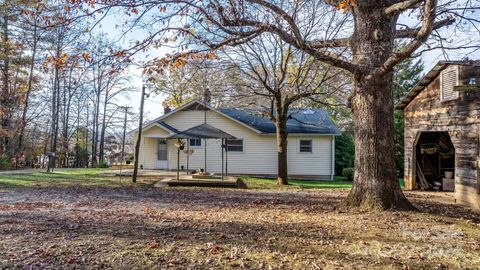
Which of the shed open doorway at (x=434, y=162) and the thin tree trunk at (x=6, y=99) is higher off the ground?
the thin tree trunk at (x=6, y=99)

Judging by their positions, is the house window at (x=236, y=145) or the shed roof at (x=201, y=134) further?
the house window at (x=236, y=145)

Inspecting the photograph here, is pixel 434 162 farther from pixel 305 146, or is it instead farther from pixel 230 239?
pixel 230 239

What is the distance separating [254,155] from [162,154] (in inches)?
230

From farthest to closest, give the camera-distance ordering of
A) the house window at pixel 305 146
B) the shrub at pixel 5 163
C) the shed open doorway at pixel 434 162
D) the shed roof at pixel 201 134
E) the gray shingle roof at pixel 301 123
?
the shrub at pixel 5 163 → the house window at pixel 305 146 → the gray shingle roof at pixel 301 123 → the shed roof at pixel 201 134 → the shed open doorway at pixel 434 162

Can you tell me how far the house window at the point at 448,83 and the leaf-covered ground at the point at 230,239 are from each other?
4.75 m

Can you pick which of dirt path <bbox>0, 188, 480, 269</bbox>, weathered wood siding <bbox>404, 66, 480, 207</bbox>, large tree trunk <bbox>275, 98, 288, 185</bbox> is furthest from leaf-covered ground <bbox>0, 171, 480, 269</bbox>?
large tree trunk <bbox>275, 98, 288, 185</bbox>

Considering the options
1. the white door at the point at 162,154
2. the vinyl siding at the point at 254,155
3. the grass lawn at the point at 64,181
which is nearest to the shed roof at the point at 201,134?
the grass lawn at the point at 64,181

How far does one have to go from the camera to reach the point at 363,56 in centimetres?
724

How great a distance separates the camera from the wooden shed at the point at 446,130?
31.9 feet

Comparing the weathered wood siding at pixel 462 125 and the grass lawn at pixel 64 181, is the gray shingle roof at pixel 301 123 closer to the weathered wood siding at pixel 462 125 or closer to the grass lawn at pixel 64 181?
the weathered wood siding at pixel 462 125

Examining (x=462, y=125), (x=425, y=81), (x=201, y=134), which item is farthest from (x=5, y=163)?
(x=462, y=125)

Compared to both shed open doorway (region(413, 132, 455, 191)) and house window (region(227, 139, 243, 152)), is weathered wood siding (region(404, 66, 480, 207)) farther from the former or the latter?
house window (region(227, 139, 243, 152))

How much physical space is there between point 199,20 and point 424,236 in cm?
594

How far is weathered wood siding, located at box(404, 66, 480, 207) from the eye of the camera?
31.6 feet
